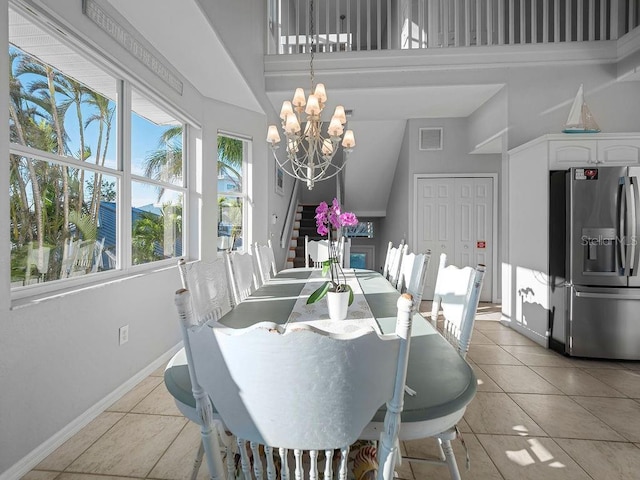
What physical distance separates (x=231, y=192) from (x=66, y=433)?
2.89 metres

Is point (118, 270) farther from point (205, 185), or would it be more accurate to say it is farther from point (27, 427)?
point (205, 185)

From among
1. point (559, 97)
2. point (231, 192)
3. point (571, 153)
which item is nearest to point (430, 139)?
point (559, 97)

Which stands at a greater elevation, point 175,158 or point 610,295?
point 175,158

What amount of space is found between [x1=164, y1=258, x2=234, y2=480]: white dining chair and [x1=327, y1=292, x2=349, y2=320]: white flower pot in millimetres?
561

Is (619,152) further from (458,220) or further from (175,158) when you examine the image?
(175,158)

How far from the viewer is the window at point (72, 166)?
169cm

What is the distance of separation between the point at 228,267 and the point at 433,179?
401cm

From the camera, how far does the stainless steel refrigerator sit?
2793 millimetres

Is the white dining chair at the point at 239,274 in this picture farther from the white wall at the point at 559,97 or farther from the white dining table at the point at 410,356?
the white wall at the point at 559,97

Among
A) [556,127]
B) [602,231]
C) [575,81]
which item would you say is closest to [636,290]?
[602,231]

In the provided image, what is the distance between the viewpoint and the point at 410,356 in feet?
3.66

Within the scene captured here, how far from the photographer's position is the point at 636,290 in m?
2.78

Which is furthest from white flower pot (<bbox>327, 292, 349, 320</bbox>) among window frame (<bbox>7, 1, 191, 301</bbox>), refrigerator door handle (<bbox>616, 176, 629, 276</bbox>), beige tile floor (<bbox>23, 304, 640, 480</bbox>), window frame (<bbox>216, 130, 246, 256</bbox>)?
window frame (<bbox>216, 130, 246, 256</bbox>)

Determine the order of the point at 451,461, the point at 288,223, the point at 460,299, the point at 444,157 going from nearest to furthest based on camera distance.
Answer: the point at 451,461, the point at 460,299, the point at 444,157, the point at 288,223
